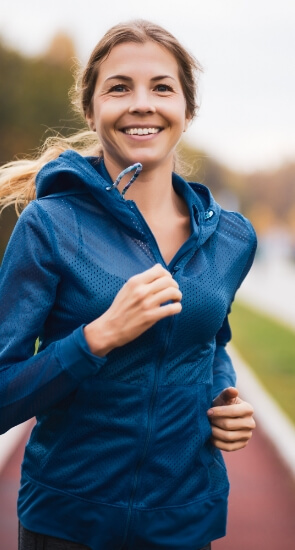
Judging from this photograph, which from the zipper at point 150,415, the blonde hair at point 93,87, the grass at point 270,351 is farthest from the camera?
the grass at point 270,351

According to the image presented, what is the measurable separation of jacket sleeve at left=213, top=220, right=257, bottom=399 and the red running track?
2475mm

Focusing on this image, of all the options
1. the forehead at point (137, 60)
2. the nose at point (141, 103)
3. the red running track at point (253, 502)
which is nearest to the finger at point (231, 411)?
the nose at point (141, 103)

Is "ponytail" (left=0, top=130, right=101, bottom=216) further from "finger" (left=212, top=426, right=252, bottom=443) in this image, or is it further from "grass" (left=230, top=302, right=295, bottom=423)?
"grass" (left=230, top=302, right=295, bottom=423)

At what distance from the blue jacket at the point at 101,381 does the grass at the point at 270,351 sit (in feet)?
18.7

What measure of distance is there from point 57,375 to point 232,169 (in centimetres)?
12777

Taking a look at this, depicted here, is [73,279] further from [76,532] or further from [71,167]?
[76,532]

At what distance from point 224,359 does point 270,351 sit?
34.0 feet

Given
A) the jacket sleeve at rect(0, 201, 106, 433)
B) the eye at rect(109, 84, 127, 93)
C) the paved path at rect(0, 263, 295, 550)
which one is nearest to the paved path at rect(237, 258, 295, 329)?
the paved path at rect(0, 263, 295, 550)

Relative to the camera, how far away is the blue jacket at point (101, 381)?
2289 millimetres

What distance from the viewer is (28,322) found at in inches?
90.2

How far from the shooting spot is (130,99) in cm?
248

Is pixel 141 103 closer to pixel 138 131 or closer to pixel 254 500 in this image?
pixel 138 131

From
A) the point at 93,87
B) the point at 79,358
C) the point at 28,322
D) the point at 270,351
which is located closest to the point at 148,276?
the point at 79,358

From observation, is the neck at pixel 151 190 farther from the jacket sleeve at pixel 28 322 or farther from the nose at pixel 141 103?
the jacket sleeve at pixel 28 322
